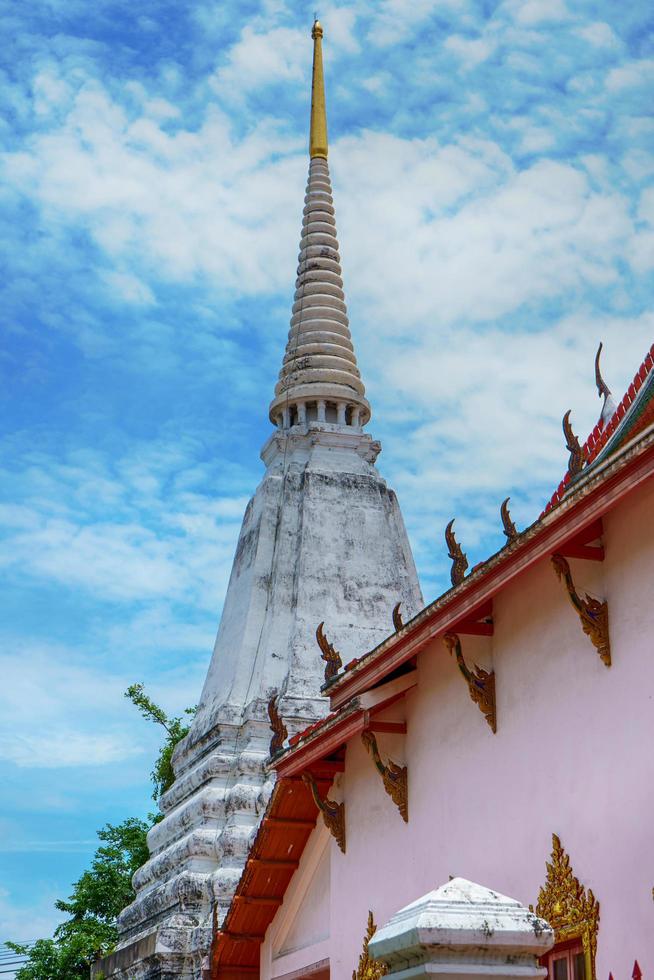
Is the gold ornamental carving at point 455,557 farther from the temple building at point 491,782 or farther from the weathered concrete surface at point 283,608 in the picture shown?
the weathered concrete surface at point 283,608

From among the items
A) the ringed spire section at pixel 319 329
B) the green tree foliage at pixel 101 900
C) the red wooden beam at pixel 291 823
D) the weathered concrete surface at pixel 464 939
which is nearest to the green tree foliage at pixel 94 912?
the green tree foliage at pixel 101 900

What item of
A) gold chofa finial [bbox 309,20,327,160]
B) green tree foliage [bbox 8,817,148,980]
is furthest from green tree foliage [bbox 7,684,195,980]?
gold chofa finial [bbox 309,20,327,160]

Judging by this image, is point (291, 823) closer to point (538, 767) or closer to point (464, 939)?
point (538, 767)

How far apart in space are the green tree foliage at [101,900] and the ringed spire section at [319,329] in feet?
24.1

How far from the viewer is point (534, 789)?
977cm

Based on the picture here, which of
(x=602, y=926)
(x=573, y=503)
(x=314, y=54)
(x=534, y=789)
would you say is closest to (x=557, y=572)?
(x=573, y=503)

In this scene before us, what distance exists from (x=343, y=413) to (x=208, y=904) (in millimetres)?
10263

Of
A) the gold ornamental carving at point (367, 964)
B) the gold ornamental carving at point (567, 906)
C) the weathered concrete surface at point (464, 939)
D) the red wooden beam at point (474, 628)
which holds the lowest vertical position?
the weathered concrete surface at point (464, 939)

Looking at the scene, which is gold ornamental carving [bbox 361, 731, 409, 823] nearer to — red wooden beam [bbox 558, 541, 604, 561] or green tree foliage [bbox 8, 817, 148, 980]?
red wooden beam [bbox 558, 541, 604, 561]

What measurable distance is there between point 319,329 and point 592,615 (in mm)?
20089

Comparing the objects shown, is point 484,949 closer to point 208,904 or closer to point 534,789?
point 534,789

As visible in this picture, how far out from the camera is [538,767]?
9773 mm

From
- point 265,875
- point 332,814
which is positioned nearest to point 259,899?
point 265,875

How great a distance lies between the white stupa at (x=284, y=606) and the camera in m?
21.5
